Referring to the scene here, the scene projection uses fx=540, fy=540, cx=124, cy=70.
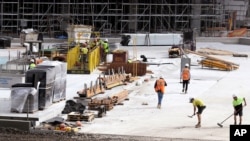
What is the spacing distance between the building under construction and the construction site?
11 centimetres

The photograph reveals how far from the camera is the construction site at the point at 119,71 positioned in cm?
1714

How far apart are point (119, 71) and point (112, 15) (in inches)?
937

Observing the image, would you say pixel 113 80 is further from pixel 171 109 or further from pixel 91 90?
pixel 171 109

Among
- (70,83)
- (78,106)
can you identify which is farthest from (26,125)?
(70,83)

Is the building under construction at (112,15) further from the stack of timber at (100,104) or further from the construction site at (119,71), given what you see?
the stack of timber at (100,104)

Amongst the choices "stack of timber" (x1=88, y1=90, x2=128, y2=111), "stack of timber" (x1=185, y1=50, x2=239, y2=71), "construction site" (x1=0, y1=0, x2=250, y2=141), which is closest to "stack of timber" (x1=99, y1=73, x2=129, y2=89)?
"construction site" (x1=0, y1=0, x2=250, y2=141)

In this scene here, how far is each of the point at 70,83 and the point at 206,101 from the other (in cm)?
750

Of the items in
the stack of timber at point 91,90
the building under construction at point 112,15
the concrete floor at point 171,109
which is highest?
the building under construction at point 112,15

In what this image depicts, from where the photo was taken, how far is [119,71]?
2892 centimetres

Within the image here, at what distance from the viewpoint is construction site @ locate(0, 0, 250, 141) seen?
17141mm

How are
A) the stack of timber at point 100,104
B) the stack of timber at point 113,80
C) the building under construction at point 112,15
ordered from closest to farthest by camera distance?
the stack of timber at point 100,104, the stack of timber at point 113,80, the building under construction at point 112,15

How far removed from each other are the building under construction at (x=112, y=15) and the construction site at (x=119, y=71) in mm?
108

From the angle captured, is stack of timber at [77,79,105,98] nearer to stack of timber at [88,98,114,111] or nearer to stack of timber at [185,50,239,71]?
stack of timber at [88,98,114,111]

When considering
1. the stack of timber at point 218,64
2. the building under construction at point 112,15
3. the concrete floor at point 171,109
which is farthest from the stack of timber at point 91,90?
the building under construction at point 112,15
